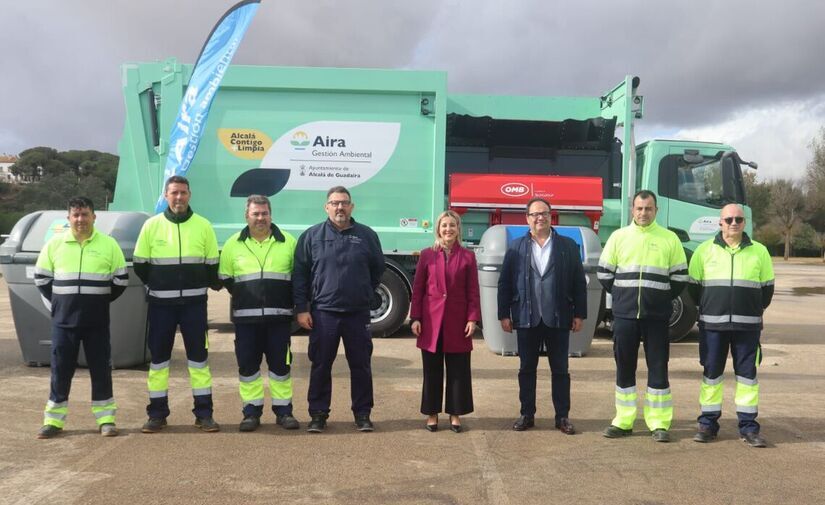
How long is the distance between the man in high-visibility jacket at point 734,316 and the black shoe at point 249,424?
312 centimetres

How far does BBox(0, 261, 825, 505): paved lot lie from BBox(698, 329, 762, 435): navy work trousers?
164 millimetres

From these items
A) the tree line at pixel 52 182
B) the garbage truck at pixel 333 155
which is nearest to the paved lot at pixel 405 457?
the garbage truck at pixel 333 155

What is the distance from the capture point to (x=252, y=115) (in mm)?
8828

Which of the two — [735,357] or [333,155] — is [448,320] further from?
[333,155]

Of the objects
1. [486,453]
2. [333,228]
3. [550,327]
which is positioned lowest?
[486,453]

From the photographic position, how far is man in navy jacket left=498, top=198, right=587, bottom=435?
198 inches

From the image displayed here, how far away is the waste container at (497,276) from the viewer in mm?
7797

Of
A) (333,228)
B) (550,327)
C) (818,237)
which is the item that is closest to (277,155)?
(333,228)

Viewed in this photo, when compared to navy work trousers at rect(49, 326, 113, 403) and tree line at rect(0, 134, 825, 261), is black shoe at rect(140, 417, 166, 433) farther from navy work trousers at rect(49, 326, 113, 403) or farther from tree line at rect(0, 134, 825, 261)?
tree line at rect(0, 134, 825, 261)

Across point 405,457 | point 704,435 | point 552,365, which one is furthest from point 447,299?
point 704,435

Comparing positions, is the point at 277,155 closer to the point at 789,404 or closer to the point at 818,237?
the point at 789,404

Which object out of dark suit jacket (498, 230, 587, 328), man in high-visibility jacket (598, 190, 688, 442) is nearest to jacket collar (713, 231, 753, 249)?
man in high-visibility jacket (598, 190, 688, 442)

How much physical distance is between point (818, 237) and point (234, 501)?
55095mm

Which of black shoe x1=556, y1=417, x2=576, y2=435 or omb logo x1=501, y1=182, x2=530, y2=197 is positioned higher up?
omb logo x1=501, y1=182, x2=530, y2=197
